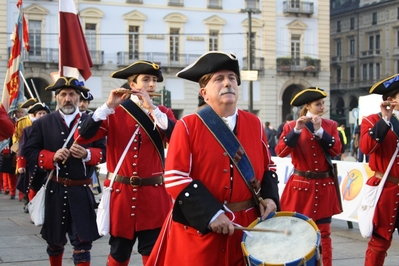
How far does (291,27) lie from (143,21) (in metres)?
11.5

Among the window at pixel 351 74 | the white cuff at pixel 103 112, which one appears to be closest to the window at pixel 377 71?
the window at pixel 351 74

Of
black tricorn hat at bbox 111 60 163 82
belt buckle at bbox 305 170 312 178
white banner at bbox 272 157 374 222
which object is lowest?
white banner at bbox 272 157 374 222

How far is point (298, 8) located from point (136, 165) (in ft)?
160

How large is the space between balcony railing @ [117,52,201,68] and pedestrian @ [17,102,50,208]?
3528 cm

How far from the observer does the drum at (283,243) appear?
13.4ft

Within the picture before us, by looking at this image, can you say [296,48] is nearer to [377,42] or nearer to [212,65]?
[377,42]

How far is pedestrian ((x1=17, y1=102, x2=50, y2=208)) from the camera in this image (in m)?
8.40

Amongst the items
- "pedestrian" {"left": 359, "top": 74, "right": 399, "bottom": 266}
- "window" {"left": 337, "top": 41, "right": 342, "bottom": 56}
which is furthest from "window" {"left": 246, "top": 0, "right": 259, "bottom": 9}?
"pedestrian" {"left": 359, "top": 74, "right": 399, "bottom": 266}

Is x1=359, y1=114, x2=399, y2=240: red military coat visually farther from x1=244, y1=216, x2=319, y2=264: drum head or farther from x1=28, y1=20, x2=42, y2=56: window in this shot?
x1=28, y1=20, x2=42, y2=56: window

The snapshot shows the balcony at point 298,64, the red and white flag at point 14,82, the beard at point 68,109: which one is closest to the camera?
the beard at point 68,109

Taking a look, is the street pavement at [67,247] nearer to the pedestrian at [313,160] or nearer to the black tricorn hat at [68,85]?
the pedestrian at [313,160]

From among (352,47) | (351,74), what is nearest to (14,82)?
(351,74)

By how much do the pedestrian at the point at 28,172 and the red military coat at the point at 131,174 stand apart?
118cm

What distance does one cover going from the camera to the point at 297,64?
54.0m
